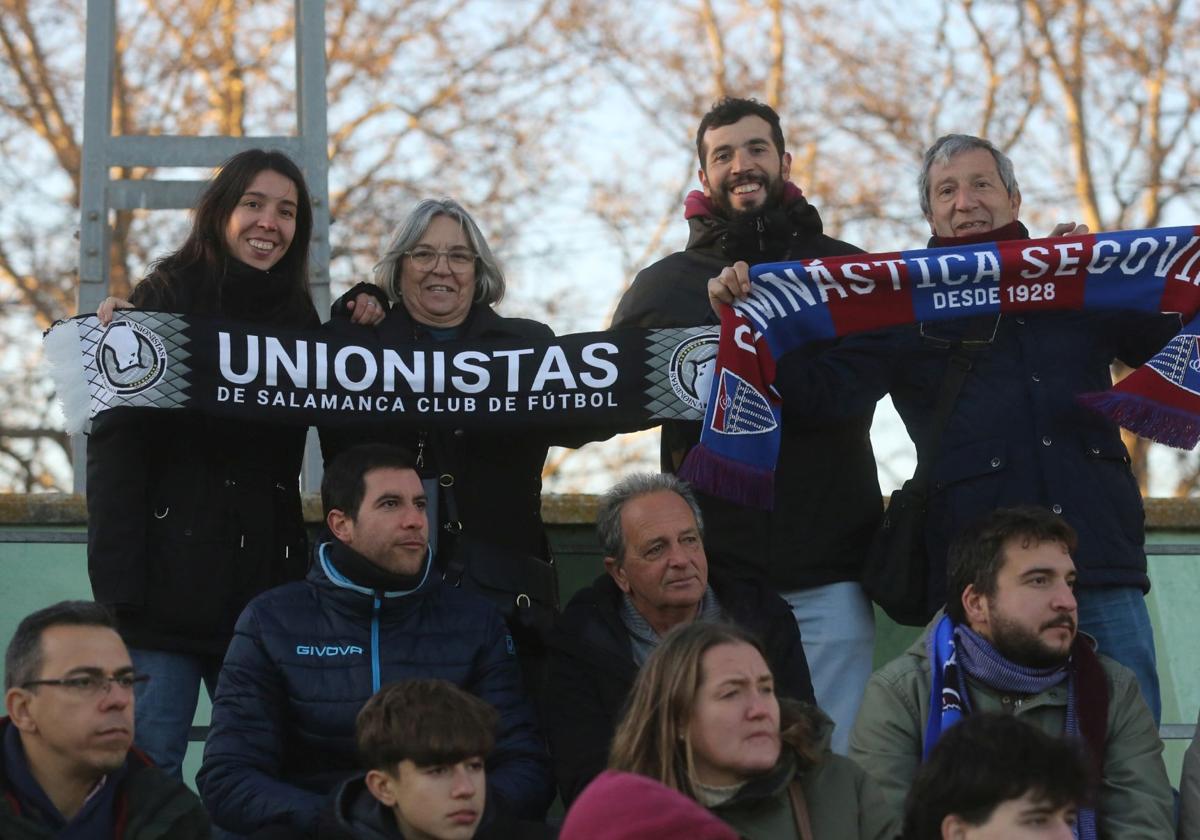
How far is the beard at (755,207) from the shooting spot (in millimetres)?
6273

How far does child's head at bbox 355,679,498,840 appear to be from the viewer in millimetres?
4816

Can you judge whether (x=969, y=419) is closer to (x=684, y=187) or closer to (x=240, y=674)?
(x=240, y=674)

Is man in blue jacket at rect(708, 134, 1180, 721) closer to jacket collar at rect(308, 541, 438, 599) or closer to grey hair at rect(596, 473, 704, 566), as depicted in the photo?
grey hair at rect(596, 473, 704, 566)

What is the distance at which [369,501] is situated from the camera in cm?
559

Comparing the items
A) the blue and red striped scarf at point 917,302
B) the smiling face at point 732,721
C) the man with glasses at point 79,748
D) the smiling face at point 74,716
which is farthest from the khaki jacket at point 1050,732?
the smiling face at point 74,716

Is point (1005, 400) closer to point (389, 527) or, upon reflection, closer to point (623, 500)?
point (623, 500)

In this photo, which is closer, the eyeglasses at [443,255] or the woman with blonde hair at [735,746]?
the woman with blonde hair at [735,746]

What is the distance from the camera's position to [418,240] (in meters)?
6.14

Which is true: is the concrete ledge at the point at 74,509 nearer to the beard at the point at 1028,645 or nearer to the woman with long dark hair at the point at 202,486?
the woman with long dark hair at the point at 202,486

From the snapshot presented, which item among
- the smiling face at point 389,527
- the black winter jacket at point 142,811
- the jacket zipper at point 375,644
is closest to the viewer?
the black winter jacket at point 142,811

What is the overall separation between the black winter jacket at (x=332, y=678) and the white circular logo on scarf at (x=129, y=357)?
0.78m

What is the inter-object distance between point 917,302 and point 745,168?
2.23 feet

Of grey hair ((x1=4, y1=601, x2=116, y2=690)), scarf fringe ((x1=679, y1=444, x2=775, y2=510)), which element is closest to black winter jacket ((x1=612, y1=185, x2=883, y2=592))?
scarf fringe ((x1=679, y1=444, x2=775, y2=510))

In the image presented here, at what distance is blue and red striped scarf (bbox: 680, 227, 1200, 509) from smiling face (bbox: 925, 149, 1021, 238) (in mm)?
116
